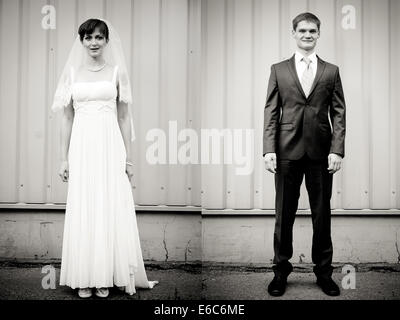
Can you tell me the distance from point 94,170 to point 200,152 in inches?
28.0

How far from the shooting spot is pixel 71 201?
2863 mm

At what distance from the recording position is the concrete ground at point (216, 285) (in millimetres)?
2970

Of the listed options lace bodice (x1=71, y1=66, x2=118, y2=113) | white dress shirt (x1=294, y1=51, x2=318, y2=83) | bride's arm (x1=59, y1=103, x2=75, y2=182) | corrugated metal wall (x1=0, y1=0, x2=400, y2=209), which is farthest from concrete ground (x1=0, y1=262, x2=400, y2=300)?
white dress shirt (x1=294, y1=51, x2=318, y2=83)

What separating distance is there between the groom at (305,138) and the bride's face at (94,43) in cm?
103

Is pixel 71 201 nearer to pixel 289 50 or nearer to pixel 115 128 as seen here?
pixel 115 128

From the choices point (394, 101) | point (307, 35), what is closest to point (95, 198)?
point (307, 35)

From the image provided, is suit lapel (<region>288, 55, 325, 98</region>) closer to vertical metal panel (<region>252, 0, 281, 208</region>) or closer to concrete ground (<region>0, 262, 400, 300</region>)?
vertical metal panel (<region>252, 0, 281, 208</region>)

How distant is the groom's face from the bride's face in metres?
1.16

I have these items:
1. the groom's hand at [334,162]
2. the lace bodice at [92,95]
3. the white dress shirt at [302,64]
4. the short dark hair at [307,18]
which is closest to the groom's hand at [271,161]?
the groom's hand at [334,162]

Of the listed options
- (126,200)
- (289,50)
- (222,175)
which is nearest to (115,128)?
(126,200)

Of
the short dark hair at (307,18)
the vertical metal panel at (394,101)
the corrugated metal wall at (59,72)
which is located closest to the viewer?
the short dark hair at (307,18)

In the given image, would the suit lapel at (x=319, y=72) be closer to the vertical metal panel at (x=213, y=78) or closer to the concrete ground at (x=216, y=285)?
the vertical metal panel at (x=213, y=78)

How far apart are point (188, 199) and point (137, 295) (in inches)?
31.5

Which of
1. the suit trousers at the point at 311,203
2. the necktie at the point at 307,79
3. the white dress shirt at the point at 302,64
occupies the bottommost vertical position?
the suit trousers at the point at 311,203
